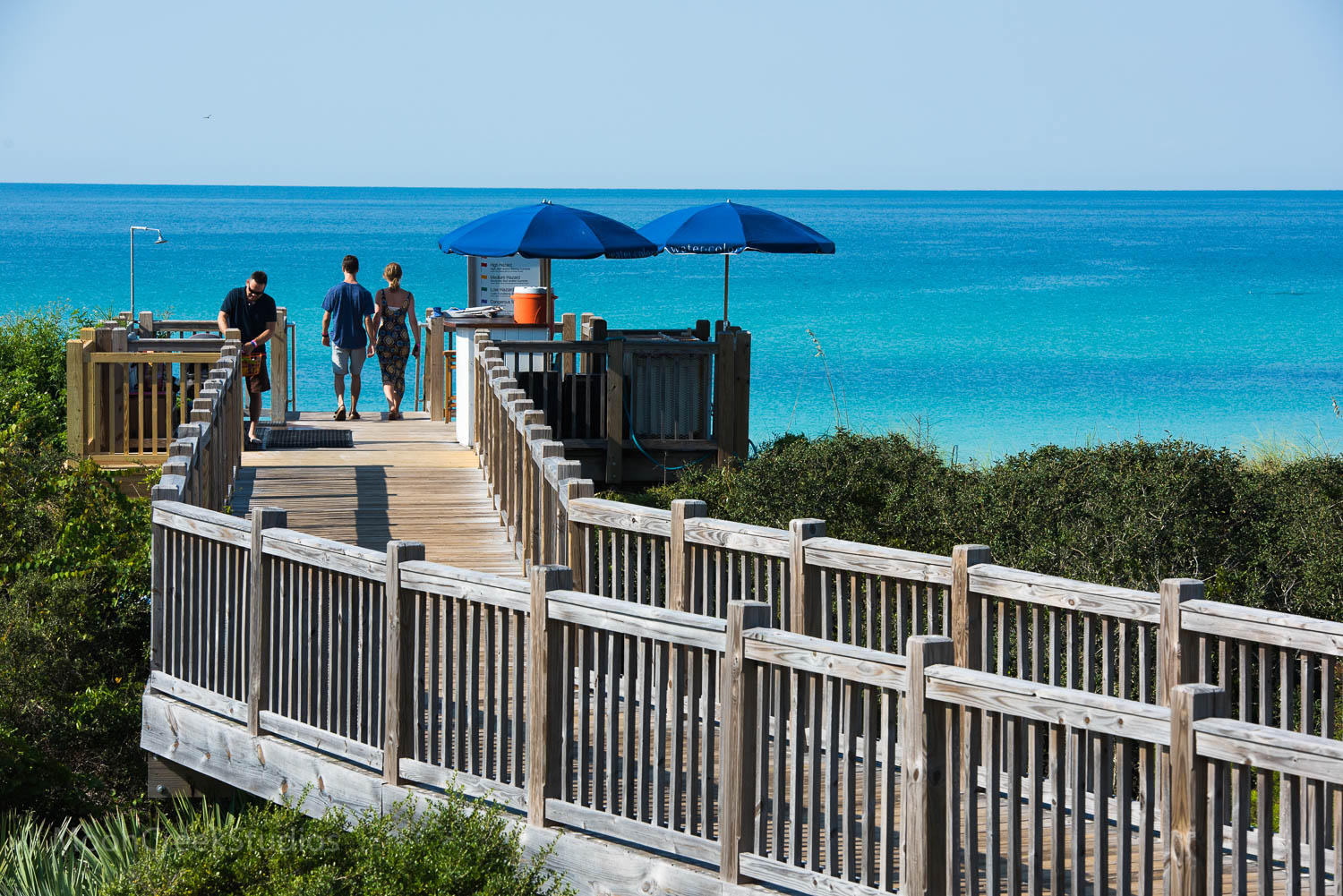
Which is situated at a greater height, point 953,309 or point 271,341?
point 953,309

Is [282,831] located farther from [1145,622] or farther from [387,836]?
[1145,622]

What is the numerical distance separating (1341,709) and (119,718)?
7266 millimetres

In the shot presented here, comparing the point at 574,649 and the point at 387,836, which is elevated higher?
the point at 574,649

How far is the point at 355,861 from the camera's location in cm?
578

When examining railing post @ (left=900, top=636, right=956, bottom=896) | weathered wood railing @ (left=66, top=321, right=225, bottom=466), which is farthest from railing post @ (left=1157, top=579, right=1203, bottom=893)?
weathered wood railing @ (left=66, top=321, right=225, bottom=466)

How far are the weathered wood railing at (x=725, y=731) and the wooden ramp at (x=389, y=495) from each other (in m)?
2.82

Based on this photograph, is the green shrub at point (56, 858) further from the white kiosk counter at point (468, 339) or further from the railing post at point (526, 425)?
the white kiosk counter at point (468, 339)

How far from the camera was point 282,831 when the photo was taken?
245 inches

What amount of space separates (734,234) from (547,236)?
7.01 ft

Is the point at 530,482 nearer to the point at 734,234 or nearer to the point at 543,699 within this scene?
the point at 543,699

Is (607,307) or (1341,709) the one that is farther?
(607,307)

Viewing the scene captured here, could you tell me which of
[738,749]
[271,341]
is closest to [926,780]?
[738,749]

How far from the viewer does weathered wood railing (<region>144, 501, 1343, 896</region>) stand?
182 inches

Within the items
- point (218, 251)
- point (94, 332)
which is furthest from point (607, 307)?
point (94, 332)
